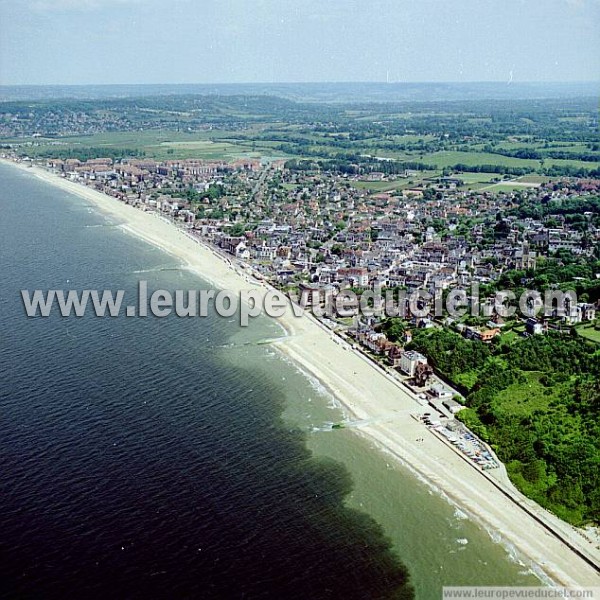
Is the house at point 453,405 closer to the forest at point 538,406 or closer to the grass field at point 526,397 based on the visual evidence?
the forest at point 538,406

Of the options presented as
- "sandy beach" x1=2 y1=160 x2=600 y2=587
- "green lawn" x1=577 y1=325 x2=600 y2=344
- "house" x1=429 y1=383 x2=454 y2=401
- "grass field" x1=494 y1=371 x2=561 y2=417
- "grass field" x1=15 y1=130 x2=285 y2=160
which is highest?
"grass field" x1=15 y1=130 x2=285 y2=160

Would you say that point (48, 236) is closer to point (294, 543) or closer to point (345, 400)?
point (345, 400)

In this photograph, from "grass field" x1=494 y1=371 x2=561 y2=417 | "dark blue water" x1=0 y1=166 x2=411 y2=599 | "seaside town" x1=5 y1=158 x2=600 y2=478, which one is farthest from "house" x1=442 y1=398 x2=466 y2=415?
"dark blue water" x1=0 y1=166 x2=411 y2=599

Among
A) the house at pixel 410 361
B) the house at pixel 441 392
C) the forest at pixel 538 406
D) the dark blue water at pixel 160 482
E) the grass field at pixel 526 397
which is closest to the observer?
the dark blue water at pixel 160 482

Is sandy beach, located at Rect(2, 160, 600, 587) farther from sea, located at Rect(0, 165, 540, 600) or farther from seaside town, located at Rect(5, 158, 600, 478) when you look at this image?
seaside town, located at Rect(5, 158, 600, 478)

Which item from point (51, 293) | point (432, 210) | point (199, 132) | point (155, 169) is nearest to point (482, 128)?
point (199, 132)

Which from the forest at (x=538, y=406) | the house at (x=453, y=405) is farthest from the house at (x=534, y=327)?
the house at (x=453, y=405)
